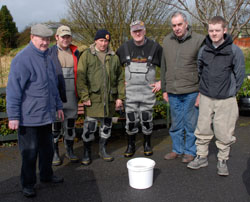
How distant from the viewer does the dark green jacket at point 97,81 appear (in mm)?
4070

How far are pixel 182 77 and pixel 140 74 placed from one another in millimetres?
663

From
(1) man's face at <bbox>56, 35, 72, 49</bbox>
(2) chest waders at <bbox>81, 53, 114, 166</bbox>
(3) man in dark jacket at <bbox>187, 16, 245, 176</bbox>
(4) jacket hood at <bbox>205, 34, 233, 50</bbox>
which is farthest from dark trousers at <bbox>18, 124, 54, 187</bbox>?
(4) jacket hood at <bbox>205, 34, 233, 50</bbox>

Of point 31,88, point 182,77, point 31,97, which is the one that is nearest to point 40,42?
point 31,88

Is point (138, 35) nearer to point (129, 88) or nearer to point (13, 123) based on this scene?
point (129, 88)

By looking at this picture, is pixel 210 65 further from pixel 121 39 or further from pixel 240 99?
pixel 121 39

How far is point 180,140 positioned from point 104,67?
1.69 meters

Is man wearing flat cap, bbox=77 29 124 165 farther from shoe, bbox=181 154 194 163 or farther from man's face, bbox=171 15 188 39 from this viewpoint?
shoe, bbox=181 154 194 163

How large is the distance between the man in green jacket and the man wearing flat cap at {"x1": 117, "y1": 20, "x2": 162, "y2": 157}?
186mm

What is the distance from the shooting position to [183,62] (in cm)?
404

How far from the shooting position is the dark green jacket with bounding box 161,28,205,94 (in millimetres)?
3990

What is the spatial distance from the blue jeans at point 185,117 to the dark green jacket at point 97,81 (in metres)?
0.97

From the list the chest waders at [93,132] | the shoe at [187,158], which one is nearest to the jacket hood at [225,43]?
the chest waders at [93,132]

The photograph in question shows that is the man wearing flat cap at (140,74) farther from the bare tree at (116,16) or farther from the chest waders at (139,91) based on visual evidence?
the bare tree at (116,16)

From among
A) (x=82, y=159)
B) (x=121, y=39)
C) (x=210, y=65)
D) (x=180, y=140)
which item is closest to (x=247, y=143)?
(x=180, y=140)
